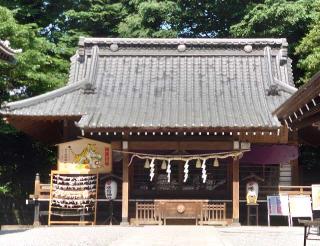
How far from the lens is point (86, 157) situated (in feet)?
58.0

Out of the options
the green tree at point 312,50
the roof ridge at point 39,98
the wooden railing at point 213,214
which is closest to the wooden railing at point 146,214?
the wooden railing at point 213,214

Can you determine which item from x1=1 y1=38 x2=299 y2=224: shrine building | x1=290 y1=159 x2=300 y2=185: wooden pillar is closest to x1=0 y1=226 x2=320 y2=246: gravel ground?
x1=1 y1=38 x2=299 y2=224: shrine building

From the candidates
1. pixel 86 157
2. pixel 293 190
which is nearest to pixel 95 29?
pixel 86 157

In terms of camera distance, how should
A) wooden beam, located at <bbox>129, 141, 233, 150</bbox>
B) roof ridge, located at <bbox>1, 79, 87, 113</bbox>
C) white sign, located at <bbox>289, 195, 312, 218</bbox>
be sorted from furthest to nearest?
wooden beam, located at <bbox>129, 141, 233, 150</bbox> < roof ridge, located at <bbox>1, 79, 87, 113</bbox> < white sign, located at <bbox>289, 195, 312, 218</bbox>

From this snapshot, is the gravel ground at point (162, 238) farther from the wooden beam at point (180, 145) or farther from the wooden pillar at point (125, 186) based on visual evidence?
the wooden beam at point (180, 145)

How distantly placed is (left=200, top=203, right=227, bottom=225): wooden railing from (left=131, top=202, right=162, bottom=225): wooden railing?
1326mm

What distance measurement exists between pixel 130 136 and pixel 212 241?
680 cm

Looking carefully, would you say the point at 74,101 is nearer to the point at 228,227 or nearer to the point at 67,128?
the point at 67,128

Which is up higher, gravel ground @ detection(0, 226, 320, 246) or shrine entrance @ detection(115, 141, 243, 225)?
shrine entrance @ detection(115, 141, 243, 225)

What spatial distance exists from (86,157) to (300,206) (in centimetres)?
651

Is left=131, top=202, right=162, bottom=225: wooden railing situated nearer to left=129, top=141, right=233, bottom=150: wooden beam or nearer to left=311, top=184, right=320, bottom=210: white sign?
left=129, top=141, right=233, bottom=150: wooden beam

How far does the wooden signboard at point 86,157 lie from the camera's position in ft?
57.9

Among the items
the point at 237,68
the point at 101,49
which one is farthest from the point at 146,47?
the point at 237,68

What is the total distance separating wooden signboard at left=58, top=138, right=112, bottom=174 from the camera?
17641mm
